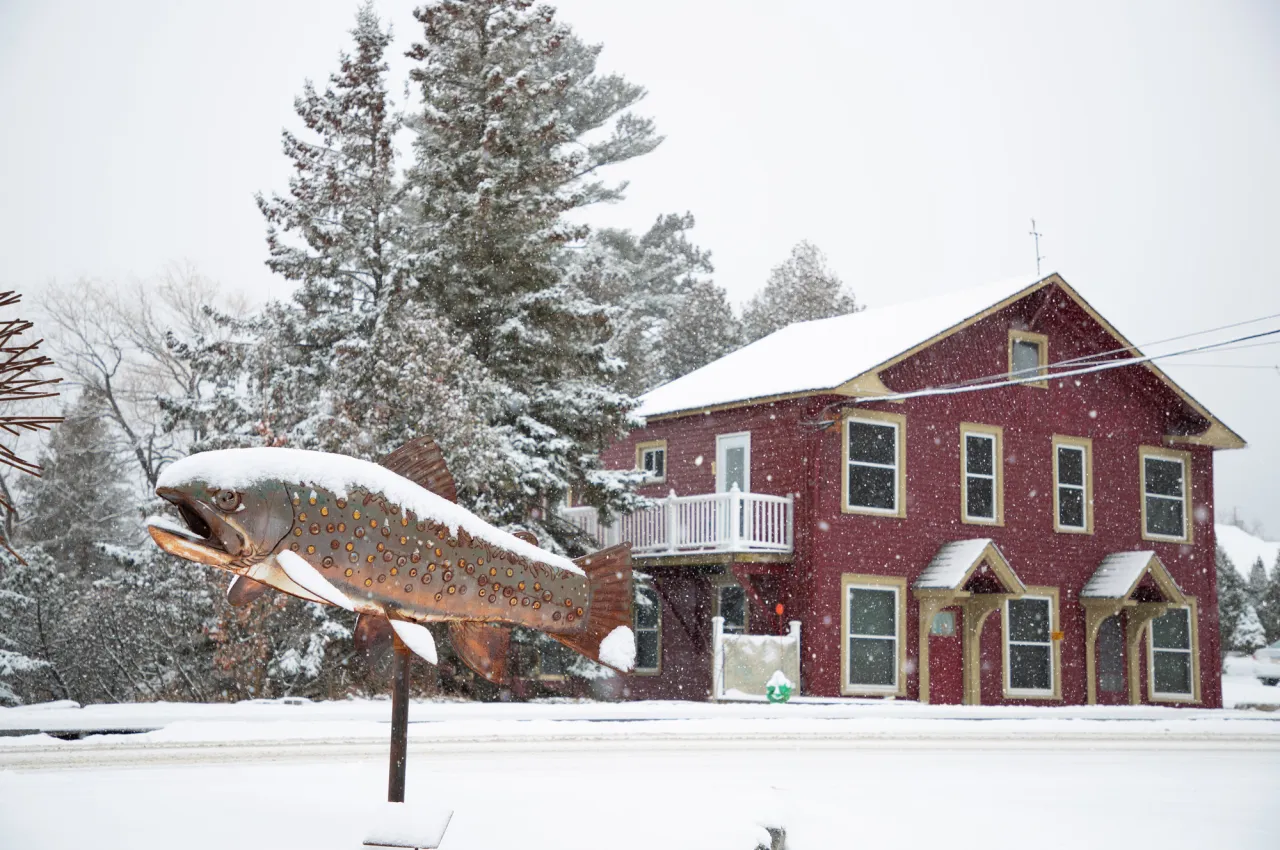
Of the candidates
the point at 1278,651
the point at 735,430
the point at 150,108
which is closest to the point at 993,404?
the point at 735,430

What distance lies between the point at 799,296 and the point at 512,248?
24.2 metres

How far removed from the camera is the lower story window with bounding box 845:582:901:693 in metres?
23.0

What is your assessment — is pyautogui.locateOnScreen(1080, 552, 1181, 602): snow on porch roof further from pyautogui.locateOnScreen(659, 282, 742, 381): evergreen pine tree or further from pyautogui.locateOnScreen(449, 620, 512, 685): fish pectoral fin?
pyautogui.locateOnScreen(449, 620, 512, 685): fish pectoral fin

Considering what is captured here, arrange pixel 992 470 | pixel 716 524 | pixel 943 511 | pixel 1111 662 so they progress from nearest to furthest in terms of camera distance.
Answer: pixel 716 524, pixel 943 511, pixel 992 470, pixel 1111 662

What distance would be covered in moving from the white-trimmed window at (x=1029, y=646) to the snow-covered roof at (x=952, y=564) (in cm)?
194

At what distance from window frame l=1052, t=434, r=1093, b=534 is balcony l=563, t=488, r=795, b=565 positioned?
5.82 meters

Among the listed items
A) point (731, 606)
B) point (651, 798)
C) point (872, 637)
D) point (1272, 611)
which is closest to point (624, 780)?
point (651, 798)

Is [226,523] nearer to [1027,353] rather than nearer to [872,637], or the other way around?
[872,637]

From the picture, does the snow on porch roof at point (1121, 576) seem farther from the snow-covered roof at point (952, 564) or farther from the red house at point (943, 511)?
the snow-covered roof at point (952, 564)

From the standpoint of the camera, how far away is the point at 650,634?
2664 cm

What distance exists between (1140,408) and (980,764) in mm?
17630

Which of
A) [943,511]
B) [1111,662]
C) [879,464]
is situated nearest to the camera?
[879,464]

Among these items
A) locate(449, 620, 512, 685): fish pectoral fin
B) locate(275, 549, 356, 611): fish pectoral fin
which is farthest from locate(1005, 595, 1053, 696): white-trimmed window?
locate(275, 549, 356, 611): fish pectoral fin

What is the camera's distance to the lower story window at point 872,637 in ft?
75.4
